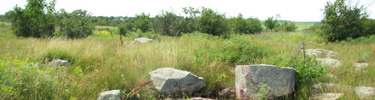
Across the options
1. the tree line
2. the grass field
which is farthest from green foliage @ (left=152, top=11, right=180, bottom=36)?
the grass field

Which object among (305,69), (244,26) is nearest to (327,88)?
(305,69)

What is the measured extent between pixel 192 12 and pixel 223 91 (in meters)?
11.5

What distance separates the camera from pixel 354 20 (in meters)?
12.2

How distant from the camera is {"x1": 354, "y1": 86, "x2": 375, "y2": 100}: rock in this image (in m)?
3.57

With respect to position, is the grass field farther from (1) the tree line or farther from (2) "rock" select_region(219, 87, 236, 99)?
(1) the tree line

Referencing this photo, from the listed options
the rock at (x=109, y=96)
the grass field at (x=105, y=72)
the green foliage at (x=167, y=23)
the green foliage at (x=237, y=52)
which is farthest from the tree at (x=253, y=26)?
the rock at (x=109, y=96)

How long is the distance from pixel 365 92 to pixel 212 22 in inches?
438

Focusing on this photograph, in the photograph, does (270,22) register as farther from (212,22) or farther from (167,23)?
(167,23)

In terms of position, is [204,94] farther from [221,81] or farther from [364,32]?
[364,32]

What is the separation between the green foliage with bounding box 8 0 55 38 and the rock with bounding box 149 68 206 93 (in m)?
11.1

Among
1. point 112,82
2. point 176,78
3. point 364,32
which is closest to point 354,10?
point 364,32

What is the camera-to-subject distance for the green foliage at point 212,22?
1460cm

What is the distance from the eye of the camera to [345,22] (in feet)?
40.0

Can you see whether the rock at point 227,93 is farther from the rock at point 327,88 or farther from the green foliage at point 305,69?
the rock at point 327,88
